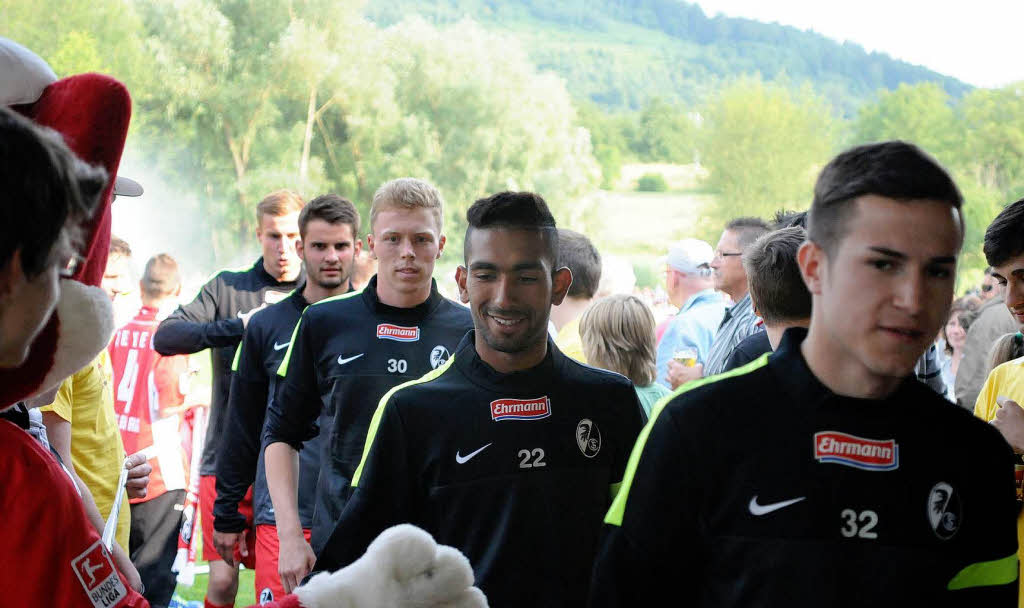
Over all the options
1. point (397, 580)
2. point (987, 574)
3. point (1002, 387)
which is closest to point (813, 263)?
point (987, 574)

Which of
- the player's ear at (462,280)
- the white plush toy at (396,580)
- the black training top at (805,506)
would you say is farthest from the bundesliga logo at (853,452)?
the player's ear at (462,280)

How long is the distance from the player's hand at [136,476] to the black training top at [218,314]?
94.3 inches

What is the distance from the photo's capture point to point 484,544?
8.96 ft

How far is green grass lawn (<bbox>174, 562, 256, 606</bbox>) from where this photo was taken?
738cm

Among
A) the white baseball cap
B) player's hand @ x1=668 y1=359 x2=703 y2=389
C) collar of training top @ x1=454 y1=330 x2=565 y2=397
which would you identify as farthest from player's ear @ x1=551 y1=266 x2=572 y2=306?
the white baseball cap

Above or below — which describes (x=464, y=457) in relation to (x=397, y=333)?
below

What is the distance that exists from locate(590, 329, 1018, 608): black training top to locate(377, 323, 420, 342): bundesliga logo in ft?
7.04

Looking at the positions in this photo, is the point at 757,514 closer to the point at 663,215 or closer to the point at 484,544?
the point at 484,544

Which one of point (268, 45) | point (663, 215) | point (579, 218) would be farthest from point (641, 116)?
point (268, 45)

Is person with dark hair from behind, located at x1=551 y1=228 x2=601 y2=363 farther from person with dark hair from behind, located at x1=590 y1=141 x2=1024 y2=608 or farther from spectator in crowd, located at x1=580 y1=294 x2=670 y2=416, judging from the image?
person with dark hair from behind, located at x1=590 y1=141 x2=1024 y2=608

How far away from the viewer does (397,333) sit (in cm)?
400

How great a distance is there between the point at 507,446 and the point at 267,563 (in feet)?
7.74

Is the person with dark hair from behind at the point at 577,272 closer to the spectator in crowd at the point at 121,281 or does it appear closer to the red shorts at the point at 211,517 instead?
the red shorts at the point at 211,517

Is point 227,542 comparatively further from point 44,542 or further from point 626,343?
point 44,542
